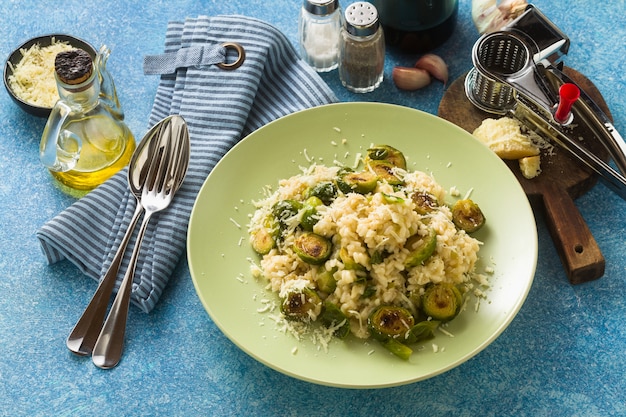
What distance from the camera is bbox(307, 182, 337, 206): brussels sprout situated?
3273 millimetres

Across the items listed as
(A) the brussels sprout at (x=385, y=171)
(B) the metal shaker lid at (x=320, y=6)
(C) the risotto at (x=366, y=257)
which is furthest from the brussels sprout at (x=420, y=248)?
(B) the metal shaker lid at (x=320, y=6)

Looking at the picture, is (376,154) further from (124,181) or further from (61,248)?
(61,248)

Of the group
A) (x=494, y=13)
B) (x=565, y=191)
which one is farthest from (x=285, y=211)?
(x=494, y=13)

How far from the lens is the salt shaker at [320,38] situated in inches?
156

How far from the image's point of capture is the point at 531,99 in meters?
3.60

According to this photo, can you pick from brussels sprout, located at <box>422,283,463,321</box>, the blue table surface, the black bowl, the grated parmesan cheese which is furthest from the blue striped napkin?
brussels sprout, located at <box>422,283,463,321</box>

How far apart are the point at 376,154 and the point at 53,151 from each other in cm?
142

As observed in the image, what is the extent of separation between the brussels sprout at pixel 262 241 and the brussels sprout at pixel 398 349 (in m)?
0.63

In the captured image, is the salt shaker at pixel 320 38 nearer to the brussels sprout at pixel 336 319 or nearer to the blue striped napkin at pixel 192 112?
the blue striped napkin at pixel 192 112

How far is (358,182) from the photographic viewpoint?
3256mm

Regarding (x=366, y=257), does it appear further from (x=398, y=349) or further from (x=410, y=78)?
(x=410, y=78)

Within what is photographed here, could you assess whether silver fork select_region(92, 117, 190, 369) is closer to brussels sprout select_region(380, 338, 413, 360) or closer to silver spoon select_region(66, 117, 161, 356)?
silver spoon select_region(66, 117, 161, 356)

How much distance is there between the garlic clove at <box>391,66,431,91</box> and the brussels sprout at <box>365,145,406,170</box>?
0.64 metres

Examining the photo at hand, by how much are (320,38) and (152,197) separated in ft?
3.96
